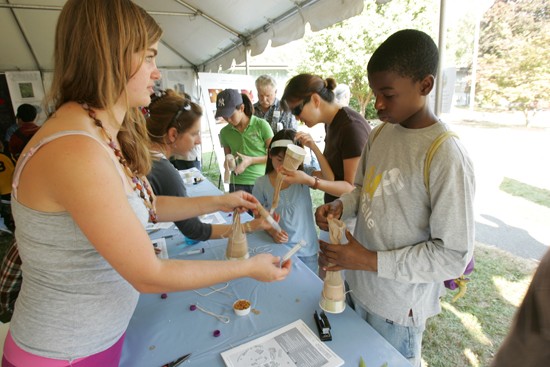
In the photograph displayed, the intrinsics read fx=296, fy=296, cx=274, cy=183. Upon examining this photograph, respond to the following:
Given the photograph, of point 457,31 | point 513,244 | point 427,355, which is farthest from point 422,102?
point 457,31

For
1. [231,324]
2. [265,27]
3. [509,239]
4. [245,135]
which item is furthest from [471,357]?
[265,27]

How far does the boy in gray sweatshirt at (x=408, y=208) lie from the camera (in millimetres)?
916

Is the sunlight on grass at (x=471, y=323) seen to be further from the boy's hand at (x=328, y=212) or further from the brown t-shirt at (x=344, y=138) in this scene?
the boy's hand at (x=328, y=212)

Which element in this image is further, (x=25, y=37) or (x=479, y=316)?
(x=25, y=37)

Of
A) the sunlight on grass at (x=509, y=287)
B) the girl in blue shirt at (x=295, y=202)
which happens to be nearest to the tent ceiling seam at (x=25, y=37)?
the girl in blue shirt at (x=295, y=202)

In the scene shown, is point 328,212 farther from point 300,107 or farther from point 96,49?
point 96,49

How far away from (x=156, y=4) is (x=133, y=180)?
5.36m

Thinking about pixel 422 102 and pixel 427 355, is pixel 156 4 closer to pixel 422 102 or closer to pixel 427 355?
pixel 422 102

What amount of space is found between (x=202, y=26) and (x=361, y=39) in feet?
19.1

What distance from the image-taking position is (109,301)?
88cm

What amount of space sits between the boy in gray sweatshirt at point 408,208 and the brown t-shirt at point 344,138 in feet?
1.78

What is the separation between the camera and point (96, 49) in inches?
29.2

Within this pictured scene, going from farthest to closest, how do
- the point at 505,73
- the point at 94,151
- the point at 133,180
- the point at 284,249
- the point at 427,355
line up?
the point at 505,73
the point at 427,355
the point at 284,249
the point at 133,180
the point at 94,151

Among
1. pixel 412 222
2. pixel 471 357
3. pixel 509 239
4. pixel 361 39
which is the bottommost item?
pixel 471 357
